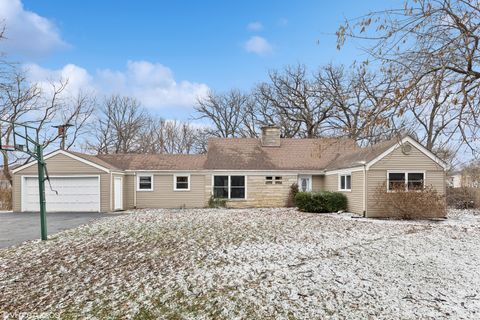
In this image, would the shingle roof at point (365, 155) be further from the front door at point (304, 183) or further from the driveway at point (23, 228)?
the driveway at point (23, 228)

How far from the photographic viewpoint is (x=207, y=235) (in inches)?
415

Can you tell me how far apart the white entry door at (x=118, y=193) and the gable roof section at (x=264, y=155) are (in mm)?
5246

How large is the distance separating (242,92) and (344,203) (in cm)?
2399

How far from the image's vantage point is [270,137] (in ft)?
79.3

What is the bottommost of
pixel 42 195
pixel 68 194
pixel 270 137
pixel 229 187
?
pixel 68 194

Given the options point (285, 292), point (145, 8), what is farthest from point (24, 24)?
point (285, 292)

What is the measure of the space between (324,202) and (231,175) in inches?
243

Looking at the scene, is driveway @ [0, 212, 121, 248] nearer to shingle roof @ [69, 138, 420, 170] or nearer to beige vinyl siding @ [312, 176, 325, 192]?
shingle roof @ [69, 138, 420, 170]

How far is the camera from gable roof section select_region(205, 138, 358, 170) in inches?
864

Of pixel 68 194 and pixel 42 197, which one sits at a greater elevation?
pixel 42 197

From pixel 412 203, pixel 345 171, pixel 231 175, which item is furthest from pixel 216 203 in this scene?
pixel 412 203

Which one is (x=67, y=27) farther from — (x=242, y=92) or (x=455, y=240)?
(x=242, y=92)

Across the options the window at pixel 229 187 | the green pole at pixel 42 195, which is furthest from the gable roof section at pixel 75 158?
the green pole at pixel 42 195

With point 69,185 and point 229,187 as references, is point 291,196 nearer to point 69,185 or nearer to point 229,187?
point 229,187
